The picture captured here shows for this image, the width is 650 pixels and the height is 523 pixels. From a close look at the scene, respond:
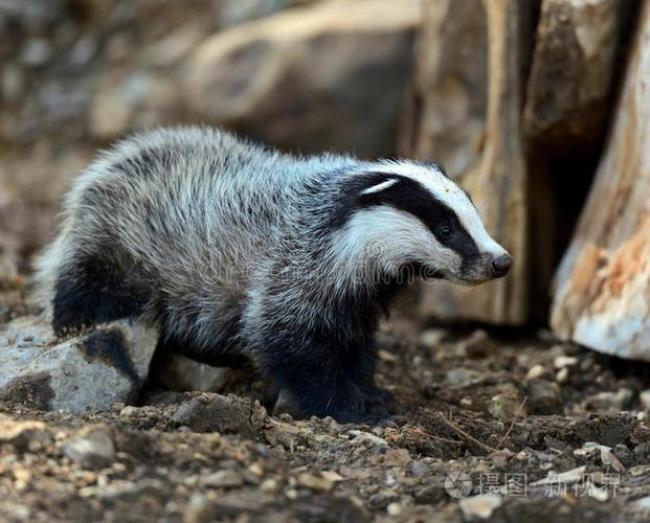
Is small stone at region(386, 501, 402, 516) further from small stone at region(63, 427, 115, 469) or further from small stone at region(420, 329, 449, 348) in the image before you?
small stone at region(420, 329, 449, 348)

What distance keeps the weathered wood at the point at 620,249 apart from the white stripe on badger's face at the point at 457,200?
128cm

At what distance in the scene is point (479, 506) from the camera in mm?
4695

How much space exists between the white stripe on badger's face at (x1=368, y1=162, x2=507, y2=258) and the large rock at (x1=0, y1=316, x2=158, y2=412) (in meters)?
1.80

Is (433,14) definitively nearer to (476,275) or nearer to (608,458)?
(476,275)

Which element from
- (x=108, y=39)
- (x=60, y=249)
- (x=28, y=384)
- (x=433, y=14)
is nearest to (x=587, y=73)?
(x=433, y=14)

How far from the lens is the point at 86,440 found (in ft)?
15.8

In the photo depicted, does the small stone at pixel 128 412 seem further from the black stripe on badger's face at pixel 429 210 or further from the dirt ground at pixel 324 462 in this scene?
the black stripe on badger's face at pixel 429 210

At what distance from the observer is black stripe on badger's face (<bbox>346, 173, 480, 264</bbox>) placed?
6348 mm

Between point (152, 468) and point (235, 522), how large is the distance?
0.60 metres

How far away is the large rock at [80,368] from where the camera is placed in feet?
19.9

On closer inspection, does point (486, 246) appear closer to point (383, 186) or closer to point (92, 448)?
point (383, 186)

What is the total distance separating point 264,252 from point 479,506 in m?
2.60

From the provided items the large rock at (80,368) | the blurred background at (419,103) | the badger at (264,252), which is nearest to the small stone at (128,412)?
the large rock at (80,368)

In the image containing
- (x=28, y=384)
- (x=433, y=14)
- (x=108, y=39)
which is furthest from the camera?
(x=108, y=39)
